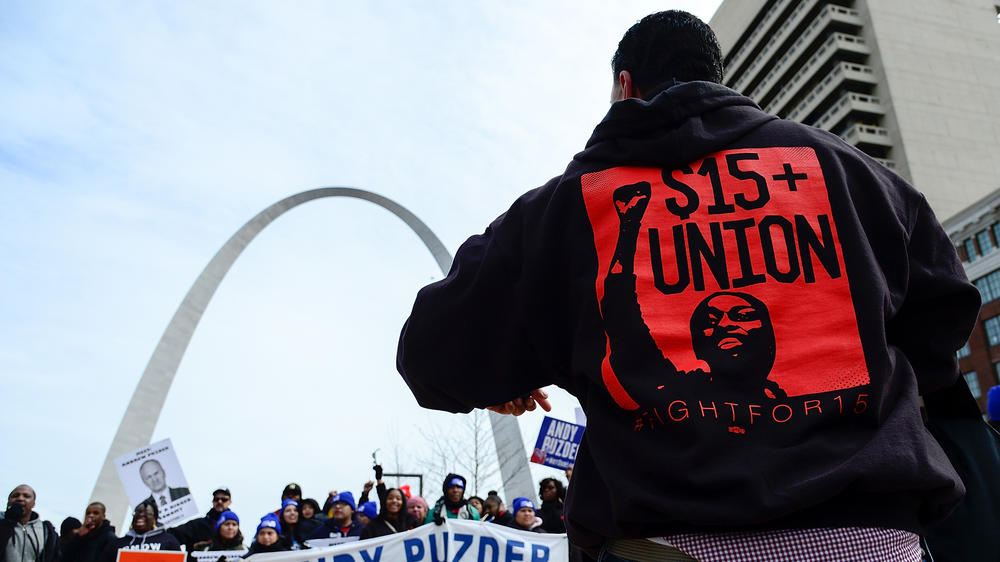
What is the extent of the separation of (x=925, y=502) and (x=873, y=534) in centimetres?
16

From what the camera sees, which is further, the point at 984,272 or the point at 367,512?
the point at 984,272

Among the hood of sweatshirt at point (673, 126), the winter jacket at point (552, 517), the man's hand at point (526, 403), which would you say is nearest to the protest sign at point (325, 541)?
the winter jacket at point (552, 517)

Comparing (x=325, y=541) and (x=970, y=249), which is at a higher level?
(x=970, y=249)

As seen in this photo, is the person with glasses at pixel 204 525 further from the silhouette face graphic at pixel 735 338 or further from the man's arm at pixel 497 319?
the silhouette face graphic at pixel 735 338

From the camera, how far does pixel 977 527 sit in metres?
1.40

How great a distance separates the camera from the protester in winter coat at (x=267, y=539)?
29.1 feet

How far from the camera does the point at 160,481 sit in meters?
11.4

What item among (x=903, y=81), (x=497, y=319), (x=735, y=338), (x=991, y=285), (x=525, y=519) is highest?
(x=903, y=81)

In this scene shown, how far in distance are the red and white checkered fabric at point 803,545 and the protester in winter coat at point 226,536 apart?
9033 millimetres

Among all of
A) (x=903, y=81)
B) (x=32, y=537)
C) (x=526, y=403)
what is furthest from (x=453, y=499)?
(x=903, y=81)

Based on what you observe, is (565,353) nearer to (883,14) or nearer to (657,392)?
(657,392)

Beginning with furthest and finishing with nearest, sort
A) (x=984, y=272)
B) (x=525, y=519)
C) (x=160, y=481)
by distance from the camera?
Result: (x=984, y=272) → (x=160, y=481) → (x=525, y=519)

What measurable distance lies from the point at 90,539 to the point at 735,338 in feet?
32.5

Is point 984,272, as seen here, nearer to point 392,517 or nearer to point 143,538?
point 392,517
